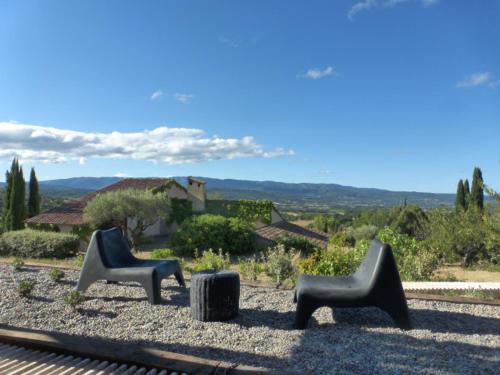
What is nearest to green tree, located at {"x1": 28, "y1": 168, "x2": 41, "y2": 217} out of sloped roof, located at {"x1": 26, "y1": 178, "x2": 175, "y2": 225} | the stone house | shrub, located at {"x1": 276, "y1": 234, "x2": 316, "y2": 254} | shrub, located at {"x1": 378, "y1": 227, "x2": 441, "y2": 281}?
sloped roof, located at {"x1": 26, "y1": 178, "x2": 175, "y2": 225}

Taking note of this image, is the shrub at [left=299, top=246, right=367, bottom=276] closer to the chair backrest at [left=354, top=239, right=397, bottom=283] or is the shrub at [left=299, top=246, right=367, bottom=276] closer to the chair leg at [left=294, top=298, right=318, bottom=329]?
the chair backrest at [left=354, top=239, right=397, bottom=283]

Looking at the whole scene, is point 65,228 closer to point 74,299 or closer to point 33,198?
point 33,198

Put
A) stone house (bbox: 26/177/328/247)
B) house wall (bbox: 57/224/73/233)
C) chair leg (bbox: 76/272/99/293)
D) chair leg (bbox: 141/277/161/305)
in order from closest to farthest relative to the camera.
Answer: chair leg (bbox: 141/277/161/305)
chair leg (bbox: 76/272/99/293)
stone house (bbox: 26/177/328/247)
house wall (bbox: 57/224/73/233)

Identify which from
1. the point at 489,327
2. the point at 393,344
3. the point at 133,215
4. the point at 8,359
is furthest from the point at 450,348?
the point at 133,215

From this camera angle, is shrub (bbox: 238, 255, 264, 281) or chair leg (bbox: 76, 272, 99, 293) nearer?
chair leg (bbox: 76, 272, 99, 293)

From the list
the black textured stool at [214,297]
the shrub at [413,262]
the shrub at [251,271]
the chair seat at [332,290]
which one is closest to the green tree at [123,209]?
the shrub at [251,271]

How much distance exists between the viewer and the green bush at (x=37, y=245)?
11664 mm

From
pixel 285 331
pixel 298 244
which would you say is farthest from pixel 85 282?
pixel 298 244

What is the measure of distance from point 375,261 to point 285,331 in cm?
127

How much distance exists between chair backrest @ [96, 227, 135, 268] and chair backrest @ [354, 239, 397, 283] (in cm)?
345

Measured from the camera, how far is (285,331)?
435cm

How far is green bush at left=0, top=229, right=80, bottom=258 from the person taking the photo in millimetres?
11664

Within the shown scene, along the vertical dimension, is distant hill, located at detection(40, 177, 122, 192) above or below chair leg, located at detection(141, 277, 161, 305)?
above

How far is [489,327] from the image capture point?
4594 millimetres
